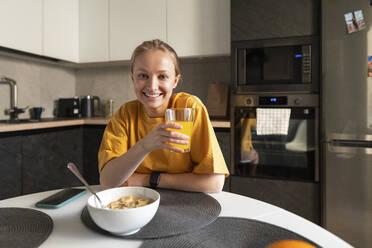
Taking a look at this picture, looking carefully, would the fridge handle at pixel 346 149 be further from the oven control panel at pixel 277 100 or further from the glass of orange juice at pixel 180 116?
the glass of orange juice at pixel 180 116

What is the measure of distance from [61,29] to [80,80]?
0.77 metres

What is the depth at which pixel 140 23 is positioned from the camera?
2.71 m

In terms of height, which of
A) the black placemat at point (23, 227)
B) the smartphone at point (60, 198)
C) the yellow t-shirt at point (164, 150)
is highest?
the yellow t-shirt at point (164, 150)

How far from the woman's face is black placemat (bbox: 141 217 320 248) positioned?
54 centimetres

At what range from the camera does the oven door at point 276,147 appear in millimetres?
2062

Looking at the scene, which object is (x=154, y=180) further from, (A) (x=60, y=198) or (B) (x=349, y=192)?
(B) (x=349, y=192)

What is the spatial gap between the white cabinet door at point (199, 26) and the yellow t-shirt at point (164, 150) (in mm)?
1421

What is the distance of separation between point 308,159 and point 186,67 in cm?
153

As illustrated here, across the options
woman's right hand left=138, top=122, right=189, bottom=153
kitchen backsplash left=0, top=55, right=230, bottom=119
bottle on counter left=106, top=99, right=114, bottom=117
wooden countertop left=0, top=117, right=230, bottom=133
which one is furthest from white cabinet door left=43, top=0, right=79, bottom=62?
woman's right hand left=138, top=122, right=189, bottom=153

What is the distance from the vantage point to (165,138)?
0.81 m

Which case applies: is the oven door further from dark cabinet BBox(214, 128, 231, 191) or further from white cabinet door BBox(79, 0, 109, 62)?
white cabinet door BBox(79, 0, 109, 62)

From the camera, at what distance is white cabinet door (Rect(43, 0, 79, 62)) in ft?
8.48

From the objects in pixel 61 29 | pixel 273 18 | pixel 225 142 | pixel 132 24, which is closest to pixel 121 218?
pixel 225 142

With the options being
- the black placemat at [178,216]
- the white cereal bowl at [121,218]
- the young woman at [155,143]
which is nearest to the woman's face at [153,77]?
the young woman at [155,143]
